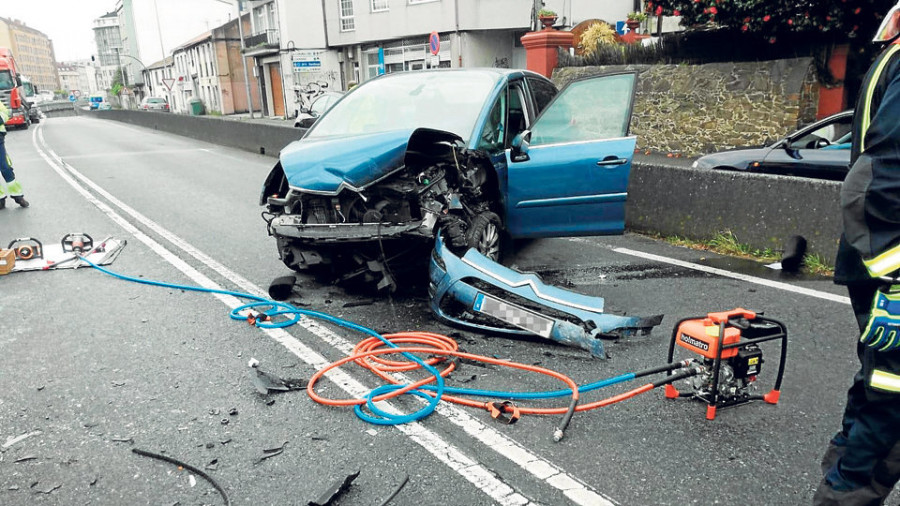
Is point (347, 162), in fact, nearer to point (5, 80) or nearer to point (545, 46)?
point (545, 46)

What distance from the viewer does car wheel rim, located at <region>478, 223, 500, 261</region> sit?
5.36 metres

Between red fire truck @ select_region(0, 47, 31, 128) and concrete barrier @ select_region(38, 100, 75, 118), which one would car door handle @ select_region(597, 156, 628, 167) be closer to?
red fire truck @ select_region(0, 47, 31, 128)

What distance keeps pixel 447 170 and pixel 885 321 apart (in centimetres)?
352

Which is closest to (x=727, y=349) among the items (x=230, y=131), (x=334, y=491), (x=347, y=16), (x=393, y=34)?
(x=334, y=491)

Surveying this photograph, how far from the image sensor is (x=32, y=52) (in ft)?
511

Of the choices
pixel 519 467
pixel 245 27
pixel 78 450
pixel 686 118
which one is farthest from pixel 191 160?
pixel 245 27

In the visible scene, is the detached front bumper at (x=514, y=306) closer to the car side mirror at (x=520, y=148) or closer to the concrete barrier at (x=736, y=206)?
the car side mirror at (x=520, y=148)

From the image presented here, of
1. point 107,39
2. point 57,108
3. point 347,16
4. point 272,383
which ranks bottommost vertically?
point 272,383

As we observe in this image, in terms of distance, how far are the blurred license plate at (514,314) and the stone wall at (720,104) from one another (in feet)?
25.5

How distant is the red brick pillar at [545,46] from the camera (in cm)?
1510

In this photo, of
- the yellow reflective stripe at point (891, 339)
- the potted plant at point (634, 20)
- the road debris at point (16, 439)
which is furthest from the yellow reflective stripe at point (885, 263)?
the potted plant at point (634, 20)

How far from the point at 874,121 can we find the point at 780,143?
631 centimetres

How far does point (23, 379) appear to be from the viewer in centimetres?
396

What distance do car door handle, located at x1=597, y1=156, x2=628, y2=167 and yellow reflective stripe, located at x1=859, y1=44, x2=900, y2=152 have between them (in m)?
3.31
